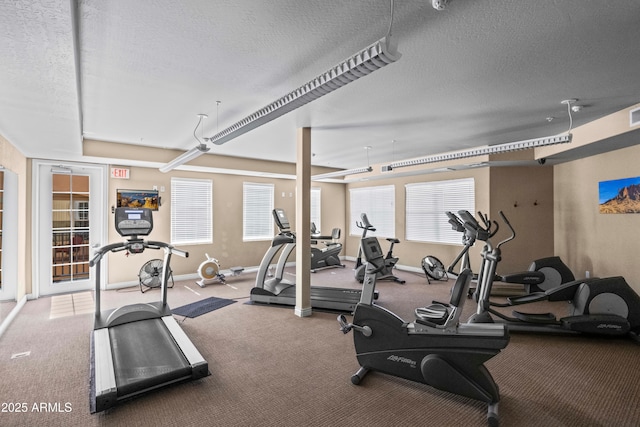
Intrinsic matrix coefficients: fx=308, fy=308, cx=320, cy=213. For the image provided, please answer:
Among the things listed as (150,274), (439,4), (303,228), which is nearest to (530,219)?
(303,228)

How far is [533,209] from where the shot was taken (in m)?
5.95

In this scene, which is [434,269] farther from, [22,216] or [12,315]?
[22,216]

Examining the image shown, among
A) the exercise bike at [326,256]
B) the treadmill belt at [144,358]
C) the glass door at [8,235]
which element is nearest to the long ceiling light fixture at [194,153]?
the glass door at [8,235]

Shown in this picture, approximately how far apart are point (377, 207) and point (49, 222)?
7.09 metres

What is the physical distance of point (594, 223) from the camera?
5.11 meters

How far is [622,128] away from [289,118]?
13.7 ft

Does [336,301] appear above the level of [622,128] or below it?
below

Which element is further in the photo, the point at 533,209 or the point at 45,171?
the point at 533,209

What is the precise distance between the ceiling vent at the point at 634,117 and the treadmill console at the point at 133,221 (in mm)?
5945

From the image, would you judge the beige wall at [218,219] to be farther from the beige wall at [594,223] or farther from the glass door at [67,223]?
the beige wall at [594,223]

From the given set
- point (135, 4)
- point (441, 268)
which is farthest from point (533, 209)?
point (135, 4)

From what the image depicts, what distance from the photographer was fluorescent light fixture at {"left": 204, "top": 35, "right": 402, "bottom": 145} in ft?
5.84

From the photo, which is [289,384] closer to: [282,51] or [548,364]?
[548,364]

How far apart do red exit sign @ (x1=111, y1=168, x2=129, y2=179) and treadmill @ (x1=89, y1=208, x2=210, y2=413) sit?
8.56 feet
